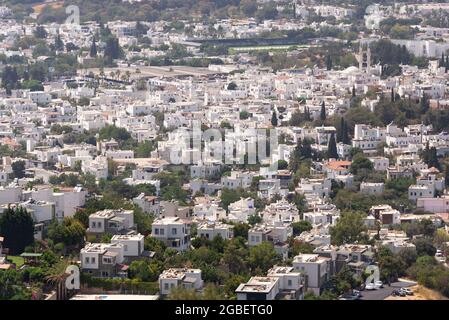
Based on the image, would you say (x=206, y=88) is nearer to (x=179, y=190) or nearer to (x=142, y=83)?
(x=142, y=83)

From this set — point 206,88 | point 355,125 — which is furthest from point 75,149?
point 206,88

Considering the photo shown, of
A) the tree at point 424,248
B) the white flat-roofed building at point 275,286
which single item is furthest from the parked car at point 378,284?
the tree at point 424,248

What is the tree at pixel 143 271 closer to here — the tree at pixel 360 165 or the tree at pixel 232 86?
the tree at pixel 360 165

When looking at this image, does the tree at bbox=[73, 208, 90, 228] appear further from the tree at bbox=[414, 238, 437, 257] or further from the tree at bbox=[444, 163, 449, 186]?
the tree at bbox=[444, 163, 449, 186]

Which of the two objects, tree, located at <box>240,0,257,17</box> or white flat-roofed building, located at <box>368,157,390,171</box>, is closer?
white flat-roofed building, located at <box>368,157,390,171</box>

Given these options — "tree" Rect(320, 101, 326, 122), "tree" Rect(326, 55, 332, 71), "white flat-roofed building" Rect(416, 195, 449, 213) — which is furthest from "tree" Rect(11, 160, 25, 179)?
"tree" Rect(326, 55, 332, 71)

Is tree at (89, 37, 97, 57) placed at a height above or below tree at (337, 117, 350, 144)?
below

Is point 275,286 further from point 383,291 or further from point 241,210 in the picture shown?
point 241,210
